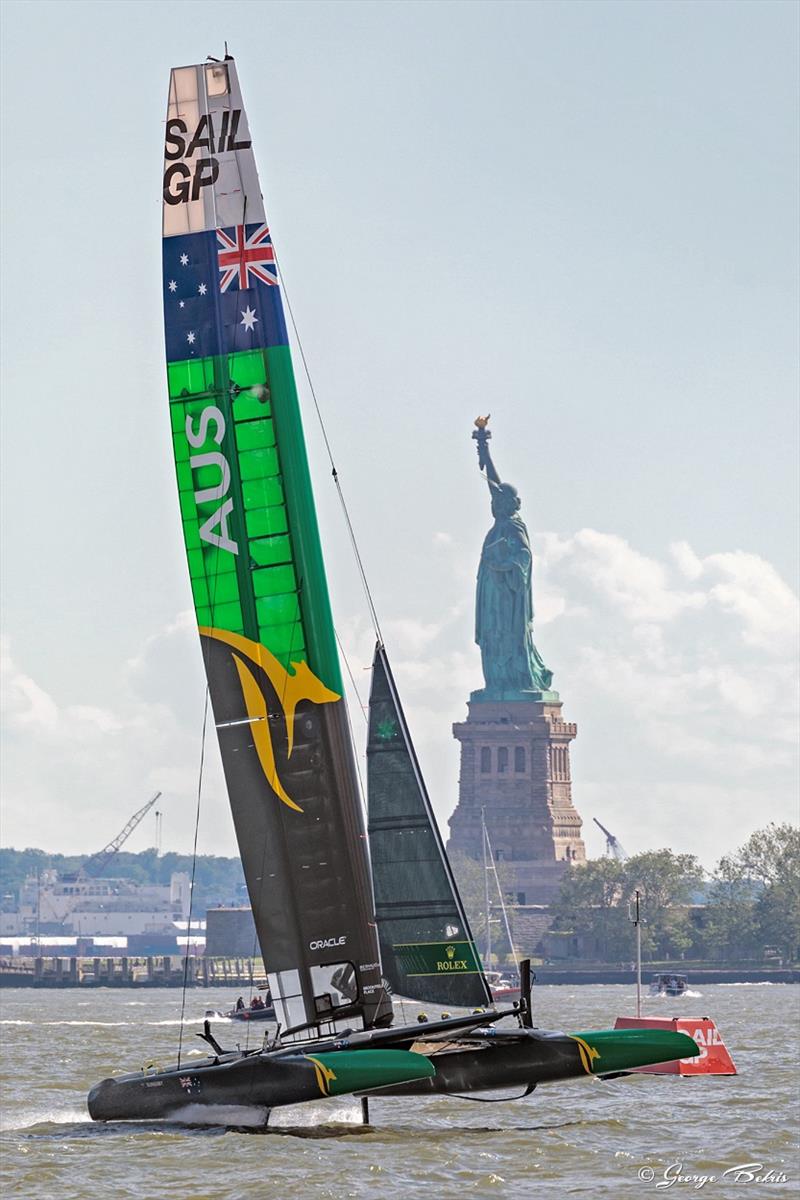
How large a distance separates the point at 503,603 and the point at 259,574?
124473mm

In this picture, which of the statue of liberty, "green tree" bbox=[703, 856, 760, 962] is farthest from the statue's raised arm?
"green tree" bbox=[703, 856, 760, 962]

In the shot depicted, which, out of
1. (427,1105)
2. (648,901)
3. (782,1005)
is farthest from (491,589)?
(427,1105)

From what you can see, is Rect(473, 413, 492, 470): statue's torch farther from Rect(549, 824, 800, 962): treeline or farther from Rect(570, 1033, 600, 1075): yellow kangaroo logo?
Rect(570, 1033, 600, 1075): yellow kangaroo logo

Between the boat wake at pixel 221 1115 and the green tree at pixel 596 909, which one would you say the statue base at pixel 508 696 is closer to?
the green tree at pixel 596 909

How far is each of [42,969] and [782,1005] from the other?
7764 cm

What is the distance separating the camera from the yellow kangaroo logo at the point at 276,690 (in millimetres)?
24328

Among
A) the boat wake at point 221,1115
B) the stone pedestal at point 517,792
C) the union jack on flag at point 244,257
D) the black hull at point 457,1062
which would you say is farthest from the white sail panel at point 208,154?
the stone pedestal at point 517,792

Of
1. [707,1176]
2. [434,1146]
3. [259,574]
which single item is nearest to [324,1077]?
[434,1146]

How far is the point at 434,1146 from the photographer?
81.6 ft

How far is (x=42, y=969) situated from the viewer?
150 metres

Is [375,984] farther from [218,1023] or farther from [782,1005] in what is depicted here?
[782,1005]

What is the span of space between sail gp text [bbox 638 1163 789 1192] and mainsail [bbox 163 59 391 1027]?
11.9 ft

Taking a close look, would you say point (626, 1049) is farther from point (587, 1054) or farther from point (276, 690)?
point (276, 690)

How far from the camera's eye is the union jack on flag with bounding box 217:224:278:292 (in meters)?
24.6
